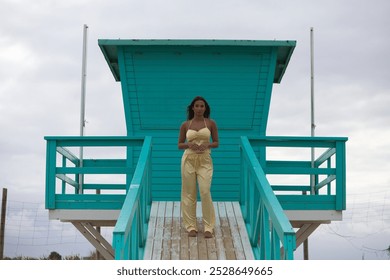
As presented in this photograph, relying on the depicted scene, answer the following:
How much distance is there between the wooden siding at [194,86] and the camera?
11.5 meters

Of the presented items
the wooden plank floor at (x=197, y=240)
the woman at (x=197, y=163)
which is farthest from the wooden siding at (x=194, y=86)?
the woman at (x=197, y=163)

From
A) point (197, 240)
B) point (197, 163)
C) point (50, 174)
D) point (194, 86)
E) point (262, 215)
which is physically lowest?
point (197, 240)

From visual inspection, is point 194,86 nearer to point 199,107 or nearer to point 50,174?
point 50,174

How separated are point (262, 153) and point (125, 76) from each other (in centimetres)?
257

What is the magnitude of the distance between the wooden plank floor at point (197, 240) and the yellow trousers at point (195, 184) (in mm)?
211

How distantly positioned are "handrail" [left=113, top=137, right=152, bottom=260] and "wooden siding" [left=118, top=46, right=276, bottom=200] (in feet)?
7.13

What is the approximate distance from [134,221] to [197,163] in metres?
1.25

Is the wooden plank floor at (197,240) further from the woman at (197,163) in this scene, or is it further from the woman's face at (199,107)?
the woman's face at (199,107)

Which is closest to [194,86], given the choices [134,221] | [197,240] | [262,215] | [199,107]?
[199,107]

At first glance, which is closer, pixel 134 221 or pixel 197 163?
pixel 134 221

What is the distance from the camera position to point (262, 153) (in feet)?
37.4

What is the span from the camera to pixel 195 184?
27.8 ft

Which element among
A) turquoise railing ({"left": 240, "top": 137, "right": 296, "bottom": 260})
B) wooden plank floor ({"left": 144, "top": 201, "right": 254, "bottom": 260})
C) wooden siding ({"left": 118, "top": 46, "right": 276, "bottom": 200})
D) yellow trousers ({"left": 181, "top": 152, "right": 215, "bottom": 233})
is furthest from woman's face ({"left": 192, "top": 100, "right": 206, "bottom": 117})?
wooden siding ({"left": 118, "top": 46, "right": 276, "bottom": 200})
